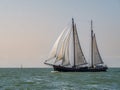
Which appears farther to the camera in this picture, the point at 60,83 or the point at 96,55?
the point at 96,55

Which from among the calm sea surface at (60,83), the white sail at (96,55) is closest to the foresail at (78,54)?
the white sail at (96,55)

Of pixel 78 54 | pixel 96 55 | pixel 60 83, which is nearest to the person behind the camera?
pixel 60 83

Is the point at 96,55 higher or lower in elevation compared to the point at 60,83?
higher

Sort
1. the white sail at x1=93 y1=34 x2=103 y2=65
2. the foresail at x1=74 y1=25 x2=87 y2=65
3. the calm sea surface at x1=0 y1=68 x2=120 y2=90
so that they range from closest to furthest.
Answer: the calm sea surface at x1=0 y1=68 x2=120 y2=90 < the foresail at x1=74 y1=25 x2=87 y2=65 < the white sail at x1=93 y1=34 x2=103 y2=65

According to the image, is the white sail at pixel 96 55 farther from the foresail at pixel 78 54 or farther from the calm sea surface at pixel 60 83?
the calm sea surface at pixel 60 83

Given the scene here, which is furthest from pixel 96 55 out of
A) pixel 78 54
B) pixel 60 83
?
pixel 60 83

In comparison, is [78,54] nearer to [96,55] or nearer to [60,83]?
[96,55]

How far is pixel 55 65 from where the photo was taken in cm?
9138

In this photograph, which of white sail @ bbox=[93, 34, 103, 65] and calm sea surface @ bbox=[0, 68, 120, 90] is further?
white sail @ bbox=[93, 34, 103, 65]

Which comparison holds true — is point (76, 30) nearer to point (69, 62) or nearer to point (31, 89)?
point (69, 62)

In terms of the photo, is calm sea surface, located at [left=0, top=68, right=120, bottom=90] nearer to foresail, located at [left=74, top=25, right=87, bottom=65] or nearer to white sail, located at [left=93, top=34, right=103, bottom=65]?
foresail, located at [left=74, top=25, right=87, bottom=65]

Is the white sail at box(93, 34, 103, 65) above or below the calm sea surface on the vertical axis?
above

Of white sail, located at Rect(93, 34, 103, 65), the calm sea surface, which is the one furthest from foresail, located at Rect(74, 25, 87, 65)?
the calm sea surface

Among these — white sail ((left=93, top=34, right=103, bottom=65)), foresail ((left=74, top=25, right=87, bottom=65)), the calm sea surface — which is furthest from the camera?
white sail ((left=93, top=34, right=103, bottom=65))
